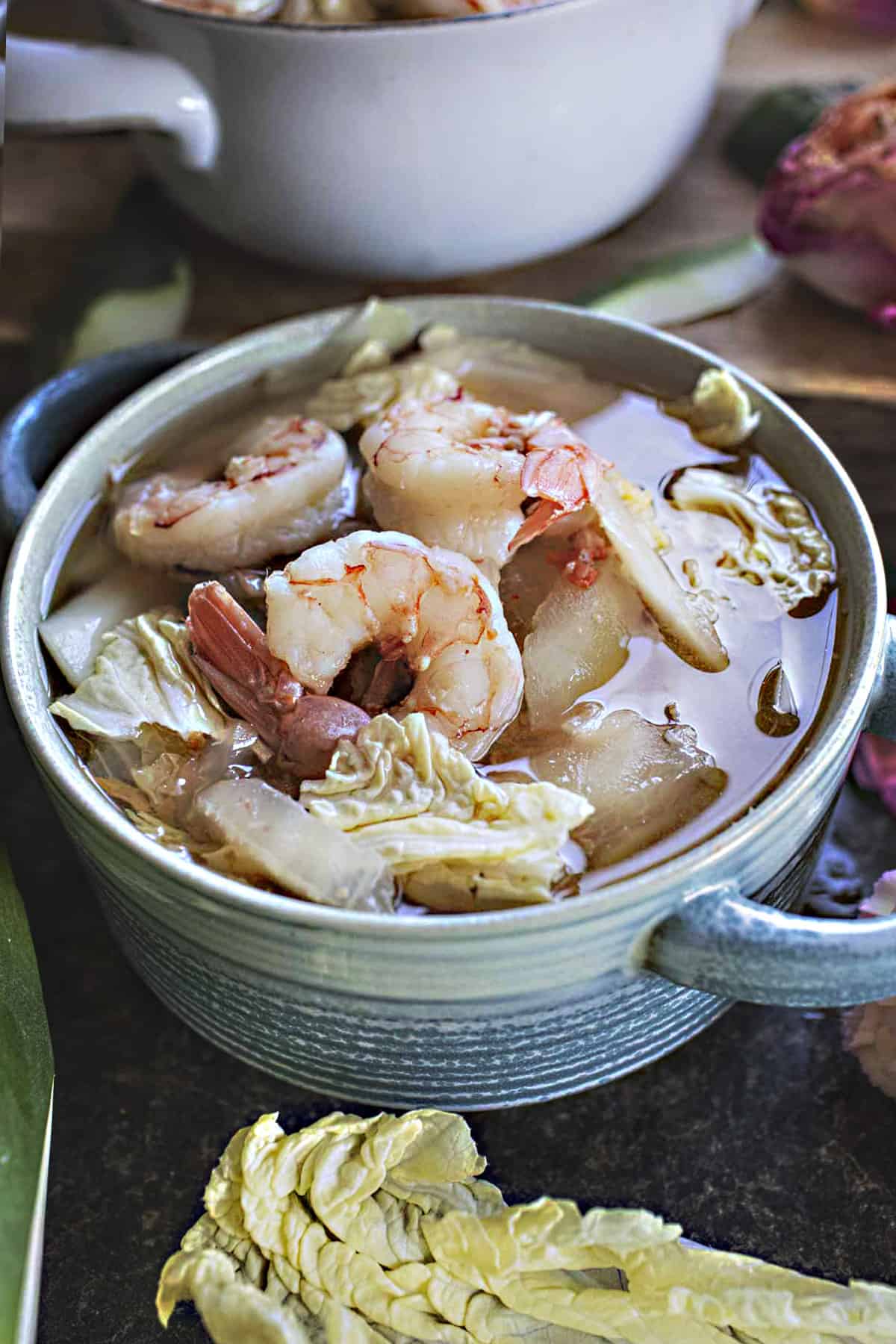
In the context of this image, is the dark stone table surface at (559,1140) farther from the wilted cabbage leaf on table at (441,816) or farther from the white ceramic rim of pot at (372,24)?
the white ceramic rim of pot at (372,24)

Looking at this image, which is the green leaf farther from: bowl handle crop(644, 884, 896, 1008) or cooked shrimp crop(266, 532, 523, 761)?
bowl handle crop(644, 884, 896, 1008)

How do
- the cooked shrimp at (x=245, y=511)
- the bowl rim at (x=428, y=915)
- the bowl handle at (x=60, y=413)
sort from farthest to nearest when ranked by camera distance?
1. the bowl handle at (x=60, y=413)
2. the cooked shrimp at (x=245, y=511)
3. the bowl rim at (x=428, y=915)

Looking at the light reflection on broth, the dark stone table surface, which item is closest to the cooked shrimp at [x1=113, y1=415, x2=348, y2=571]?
the light reflection on broth

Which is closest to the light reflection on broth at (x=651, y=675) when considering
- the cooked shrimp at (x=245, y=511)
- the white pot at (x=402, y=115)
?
the cooked shrimp at (x=245, y=511)

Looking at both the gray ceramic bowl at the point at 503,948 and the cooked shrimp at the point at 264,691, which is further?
the cooked shrimp at the point at 264,691

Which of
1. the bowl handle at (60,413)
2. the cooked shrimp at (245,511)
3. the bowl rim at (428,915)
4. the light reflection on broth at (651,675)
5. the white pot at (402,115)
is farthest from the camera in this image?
the white pot at (402,115)

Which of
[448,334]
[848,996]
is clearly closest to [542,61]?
[448,334]

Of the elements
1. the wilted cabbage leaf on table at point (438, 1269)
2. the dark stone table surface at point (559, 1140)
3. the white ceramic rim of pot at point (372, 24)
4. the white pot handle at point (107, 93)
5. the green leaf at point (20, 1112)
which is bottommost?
the dark stone table surface at point (559, 1140)

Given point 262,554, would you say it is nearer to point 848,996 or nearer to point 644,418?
point 644,418
